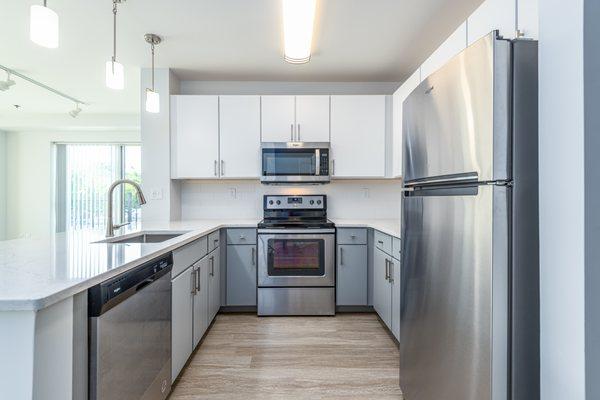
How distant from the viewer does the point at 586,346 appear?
0.89 m

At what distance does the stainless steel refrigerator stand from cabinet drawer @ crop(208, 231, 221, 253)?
5.98ft

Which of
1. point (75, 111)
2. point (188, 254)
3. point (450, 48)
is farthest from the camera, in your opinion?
point (75, 111)

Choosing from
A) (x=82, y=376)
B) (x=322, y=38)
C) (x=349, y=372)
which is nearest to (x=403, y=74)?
(x=322, y=38)

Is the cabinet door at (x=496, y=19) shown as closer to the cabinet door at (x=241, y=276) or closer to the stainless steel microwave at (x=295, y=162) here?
the stainless steel microwave at (x=295, y=162)

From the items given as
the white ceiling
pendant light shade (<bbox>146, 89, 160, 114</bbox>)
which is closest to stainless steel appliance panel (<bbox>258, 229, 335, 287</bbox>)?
pendant light shade (<bbox>146, 89, 160, 114</bbox>)

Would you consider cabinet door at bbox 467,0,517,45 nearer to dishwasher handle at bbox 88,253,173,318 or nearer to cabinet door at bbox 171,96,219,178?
dishwasher handle at bbox 88,253,173,318

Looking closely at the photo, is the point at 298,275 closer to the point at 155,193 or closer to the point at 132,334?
the point at 155,193

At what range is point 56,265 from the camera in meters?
1.15

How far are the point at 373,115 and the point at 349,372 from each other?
7.55 ft

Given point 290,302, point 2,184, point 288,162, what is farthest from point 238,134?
point 2,184

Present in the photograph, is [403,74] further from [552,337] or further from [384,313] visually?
[552,337]

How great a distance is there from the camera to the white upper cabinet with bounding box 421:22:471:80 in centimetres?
162

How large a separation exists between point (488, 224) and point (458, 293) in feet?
0.96

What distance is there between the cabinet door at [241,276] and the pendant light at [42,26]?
208 cm
